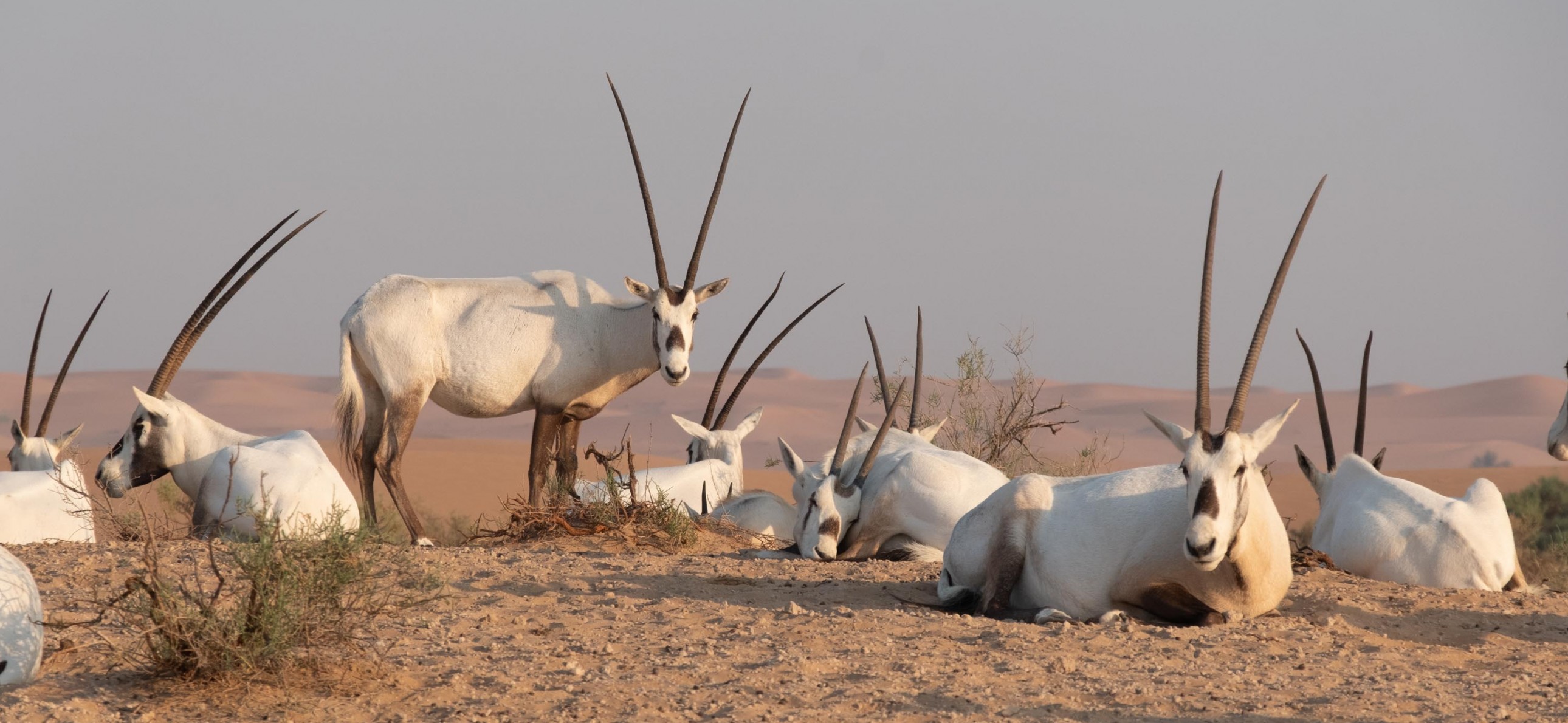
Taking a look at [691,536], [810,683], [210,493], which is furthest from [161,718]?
[691,536]

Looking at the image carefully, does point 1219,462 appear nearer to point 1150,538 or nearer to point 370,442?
point 1150,538

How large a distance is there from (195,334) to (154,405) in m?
0.63

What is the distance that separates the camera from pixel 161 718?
4.30 m

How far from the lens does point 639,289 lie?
10.2m

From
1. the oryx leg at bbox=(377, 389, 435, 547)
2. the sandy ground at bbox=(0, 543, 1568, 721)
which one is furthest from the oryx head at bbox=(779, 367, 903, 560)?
the oryx leg at bbox=(377, 389, 435, 547)

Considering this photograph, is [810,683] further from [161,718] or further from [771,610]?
[161,718]

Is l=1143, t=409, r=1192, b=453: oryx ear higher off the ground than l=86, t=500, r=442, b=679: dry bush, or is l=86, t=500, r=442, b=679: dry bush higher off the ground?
l=1143, t=409, r=1192, b=453: oryx ear

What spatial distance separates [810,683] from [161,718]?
6.37 feet

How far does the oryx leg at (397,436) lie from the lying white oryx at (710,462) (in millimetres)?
1167

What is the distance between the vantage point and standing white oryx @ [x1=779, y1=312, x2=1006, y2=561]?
27.0 ft

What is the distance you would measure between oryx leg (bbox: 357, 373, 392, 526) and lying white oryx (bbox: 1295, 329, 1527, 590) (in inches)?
233

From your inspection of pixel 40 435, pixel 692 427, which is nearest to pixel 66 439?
pixel 40 435

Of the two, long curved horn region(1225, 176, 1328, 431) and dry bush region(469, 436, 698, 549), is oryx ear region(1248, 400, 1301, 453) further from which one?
dry bush region(469, 436, 698, 549)

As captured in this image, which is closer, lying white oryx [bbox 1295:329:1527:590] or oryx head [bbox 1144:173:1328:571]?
oryx head [bbox 1144:173:1328:571]
